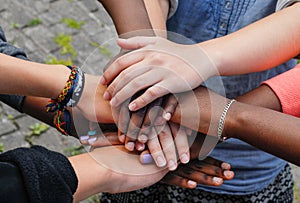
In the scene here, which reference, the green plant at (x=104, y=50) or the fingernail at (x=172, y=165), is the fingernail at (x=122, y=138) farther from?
the green plant at (x=104, y=50)

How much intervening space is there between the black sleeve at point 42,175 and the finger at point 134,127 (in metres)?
0.25

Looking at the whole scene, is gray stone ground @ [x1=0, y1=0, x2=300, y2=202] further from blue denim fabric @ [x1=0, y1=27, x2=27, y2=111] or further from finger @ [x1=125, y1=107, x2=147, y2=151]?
finger @ [x1=125, y1=107, x2=147, y2=151]

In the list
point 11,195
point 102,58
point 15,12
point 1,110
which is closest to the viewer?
point 11,195

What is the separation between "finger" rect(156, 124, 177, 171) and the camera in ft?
4.32

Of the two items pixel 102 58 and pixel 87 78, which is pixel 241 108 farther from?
pixel 102 58

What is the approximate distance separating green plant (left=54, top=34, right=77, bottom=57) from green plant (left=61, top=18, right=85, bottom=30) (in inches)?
3.9

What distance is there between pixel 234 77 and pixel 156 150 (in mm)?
297

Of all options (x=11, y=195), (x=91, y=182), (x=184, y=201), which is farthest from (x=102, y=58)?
(x=11, y=195)

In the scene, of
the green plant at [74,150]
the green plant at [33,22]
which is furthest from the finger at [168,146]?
the green plant at [33,22]

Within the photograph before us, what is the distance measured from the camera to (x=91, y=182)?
4.09 feet

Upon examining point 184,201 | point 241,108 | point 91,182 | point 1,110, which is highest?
point 241,108

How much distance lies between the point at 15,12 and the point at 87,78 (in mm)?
2236

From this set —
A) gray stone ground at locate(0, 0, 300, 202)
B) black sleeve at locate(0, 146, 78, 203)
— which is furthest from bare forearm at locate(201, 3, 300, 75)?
gray stone ground at locate(0, 0, 300, 202)

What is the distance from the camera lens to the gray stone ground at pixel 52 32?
283 cm
